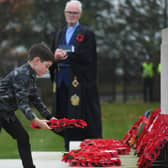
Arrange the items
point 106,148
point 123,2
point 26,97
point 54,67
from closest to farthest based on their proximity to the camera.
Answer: point 26,97
point 106,148
point 54,67
point 123,2

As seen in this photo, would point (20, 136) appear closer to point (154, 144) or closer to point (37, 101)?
point (37, 101)

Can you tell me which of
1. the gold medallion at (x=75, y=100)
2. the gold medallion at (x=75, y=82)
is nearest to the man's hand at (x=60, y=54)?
the gold medallion at (x=75, y=82)

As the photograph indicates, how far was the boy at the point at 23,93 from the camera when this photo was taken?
6020 millimetres

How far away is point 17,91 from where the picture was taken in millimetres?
6016

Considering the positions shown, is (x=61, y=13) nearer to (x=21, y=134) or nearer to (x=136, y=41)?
(x=136, y=41)

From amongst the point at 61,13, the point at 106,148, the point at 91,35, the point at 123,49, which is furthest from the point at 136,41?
the point at 106,148

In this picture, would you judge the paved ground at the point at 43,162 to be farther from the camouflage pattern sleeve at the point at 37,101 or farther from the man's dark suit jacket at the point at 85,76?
the man's dark suit jacket at the point at 85,76

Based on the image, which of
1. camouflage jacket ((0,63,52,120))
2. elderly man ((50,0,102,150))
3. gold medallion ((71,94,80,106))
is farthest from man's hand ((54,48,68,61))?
camouflage jacket ((0,63,52,120))

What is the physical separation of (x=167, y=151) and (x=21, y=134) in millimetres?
1451

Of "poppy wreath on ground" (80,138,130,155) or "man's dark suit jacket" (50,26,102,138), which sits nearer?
"poppy wreath on ground" (80,138,130,155)

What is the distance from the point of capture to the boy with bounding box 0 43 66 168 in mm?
6020

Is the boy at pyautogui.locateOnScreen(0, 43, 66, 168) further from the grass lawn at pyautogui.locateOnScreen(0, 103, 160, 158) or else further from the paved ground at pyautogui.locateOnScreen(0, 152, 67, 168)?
the grass lawn at pyautogui.locateOnScreen(0, 103, 160, 158)

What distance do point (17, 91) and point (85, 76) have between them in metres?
3.26

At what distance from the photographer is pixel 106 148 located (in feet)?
23.6
